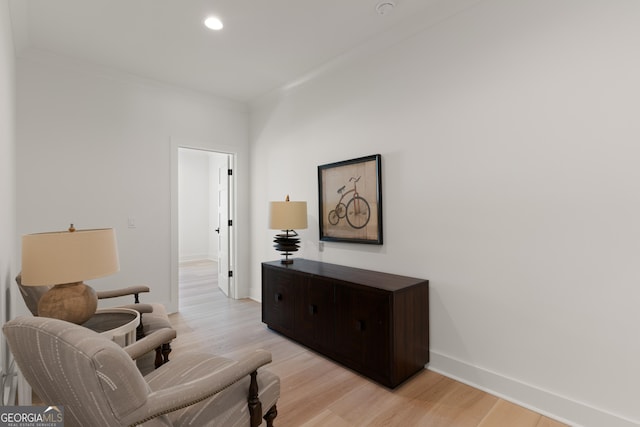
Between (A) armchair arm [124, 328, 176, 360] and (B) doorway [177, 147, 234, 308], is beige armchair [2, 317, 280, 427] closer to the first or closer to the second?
(A) armchair arm [124, 328, 176, 360]

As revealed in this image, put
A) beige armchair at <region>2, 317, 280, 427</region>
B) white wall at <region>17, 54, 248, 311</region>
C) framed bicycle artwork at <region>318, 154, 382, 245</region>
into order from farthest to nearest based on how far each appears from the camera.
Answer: white wall at <region>17, 54, 248, 311</region>
framed bicycle artwork at <region>318, 154, 382, 245</region>
beige armchair at <region>2, 317, 280, 427</region>

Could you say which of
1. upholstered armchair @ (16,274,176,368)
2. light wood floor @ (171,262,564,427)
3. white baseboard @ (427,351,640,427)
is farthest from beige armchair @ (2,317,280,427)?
white baseboard @ (427,351,640,427)

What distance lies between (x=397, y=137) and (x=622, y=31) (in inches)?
55.9

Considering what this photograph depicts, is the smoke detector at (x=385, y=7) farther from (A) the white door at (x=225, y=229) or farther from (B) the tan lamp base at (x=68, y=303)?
(A) the white door at (x=225, y=229)

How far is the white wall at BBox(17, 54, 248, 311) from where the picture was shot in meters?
2.97

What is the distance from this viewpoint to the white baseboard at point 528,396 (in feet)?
5.68

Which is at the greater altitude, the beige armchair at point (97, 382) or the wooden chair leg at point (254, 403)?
the beige armchair at point (97, 382)

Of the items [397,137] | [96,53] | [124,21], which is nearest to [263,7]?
[124,21]

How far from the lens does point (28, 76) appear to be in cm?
293

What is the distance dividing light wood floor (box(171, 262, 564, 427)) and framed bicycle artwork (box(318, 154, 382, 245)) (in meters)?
1.12

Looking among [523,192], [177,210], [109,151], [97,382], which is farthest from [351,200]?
[109,151]

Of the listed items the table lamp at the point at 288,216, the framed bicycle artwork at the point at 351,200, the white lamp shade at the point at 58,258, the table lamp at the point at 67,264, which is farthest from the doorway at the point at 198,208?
the white lamp shade at the point at 58,258

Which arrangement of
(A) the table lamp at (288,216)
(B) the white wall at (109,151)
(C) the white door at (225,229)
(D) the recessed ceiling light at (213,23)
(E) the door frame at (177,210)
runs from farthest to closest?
(C) the white door at (225,229) < (E) the door frame at (177,210) < (A) the table lamp at (288,216) < (B) the white wall at (109,151) < (D) the recessed ceiling light at (213,23)

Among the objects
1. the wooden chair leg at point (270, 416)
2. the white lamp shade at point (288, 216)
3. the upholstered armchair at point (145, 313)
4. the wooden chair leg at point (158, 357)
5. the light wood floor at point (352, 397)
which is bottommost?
the light wood floor at point (352, 397)
